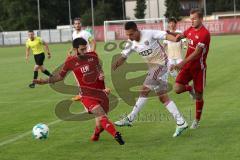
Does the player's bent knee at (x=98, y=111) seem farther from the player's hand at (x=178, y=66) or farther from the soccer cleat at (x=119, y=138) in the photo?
the player's hand at (x=178, y=66)

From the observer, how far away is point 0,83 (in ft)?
71.3

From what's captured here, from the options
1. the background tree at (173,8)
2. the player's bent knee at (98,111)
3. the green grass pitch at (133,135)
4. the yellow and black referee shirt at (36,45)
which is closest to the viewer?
the green grass pitch at (133,135)

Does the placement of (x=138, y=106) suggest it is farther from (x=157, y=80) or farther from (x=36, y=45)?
(x=36, y=45)

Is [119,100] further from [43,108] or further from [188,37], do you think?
[188,37]

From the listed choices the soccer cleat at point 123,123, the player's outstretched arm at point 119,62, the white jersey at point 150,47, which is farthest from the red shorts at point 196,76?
the soccer cleat at point 123,123

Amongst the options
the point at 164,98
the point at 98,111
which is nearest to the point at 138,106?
the point at 164,98

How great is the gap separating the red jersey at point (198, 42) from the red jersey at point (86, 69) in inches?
69.1

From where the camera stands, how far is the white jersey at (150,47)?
957 cm

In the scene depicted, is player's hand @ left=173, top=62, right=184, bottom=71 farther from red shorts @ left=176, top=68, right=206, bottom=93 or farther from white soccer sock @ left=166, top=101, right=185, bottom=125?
white soccer sock @ left=166, top=101, right=185, bottom=125

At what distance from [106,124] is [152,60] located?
5.30 ft

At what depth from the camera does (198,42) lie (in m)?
9.81

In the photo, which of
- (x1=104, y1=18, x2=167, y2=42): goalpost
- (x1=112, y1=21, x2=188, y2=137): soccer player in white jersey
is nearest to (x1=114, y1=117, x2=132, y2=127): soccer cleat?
(x1=112, y1=21, x2=188, y2=137): soccer player in white jersey

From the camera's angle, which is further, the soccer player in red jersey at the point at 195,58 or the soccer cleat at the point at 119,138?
the soccer player in red jersey at the point at 195,58

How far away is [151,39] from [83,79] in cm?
134
